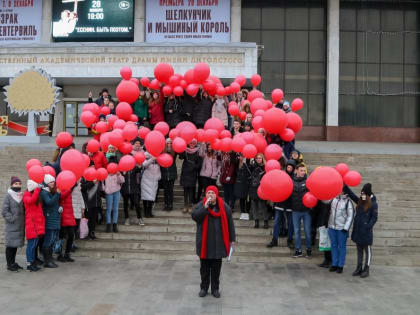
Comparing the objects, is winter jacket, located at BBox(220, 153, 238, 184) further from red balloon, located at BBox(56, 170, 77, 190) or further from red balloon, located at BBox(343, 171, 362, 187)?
red balloon, located at BBox(56, 170, 77, 190)

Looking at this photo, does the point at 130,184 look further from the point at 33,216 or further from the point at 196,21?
the point at 196,21

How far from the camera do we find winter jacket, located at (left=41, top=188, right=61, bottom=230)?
749cm

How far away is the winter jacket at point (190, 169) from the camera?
374 inches

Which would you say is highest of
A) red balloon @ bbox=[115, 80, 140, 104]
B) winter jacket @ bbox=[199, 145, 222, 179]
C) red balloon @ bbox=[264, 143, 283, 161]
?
red balloon @ bbox=[115, 80, 140, 104]

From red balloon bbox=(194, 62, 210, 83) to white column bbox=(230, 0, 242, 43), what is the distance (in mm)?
14707

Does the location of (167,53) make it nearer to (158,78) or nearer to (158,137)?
(158,78)

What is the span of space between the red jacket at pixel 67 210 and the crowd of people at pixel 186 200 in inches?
0.7

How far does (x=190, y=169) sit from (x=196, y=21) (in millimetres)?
16593

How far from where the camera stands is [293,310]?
5.70 meters

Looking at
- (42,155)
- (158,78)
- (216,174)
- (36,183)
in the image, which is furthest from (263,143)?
(42,155)

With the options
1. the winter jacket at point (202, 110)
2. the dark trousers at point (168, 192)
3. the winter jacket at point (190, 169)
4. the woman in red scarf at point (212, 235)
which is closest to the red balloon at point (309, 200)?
the woman in red scarf at point (212, 235)

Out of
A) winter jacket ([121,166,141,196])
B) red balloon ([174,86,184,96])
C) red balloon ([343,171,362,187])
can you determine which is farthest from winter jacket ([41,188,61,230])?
red balloon ([343,171,362,187])

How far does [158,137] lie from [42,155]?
6091mm

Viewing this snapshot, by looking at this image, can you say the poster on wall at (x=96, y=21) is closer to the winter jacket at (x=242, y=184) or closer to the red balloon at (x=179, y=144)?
the red balloon at (x=179, y=144)
